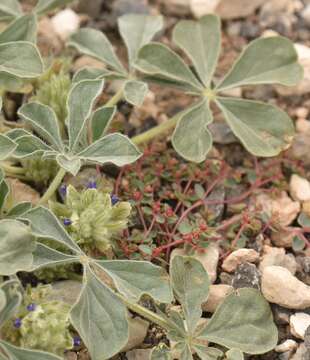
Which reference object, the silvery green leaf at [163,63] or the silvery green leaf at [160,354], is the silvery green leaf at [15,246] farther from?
the silvery green leaf at [163,63]

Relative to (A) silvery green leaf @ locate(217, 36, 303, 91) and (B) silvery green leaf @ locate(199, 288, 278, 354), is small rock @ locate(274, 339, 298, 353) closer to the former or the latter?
(B) silvery green leaf @ locate(199, 288, 278, 354)

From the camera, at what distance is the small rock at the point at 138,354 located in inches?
80.6

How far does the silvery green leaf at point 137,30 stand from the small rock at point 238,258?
776mm

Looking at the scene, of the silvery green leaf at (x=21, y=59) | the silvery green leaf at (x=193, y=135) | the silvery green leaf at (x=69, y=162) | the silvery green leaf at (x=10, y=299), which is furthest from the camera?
the silvery green leaf at (x=193, y=135)

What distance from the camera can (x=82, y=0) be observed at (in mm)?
3051

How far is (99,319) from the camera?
6.29ft

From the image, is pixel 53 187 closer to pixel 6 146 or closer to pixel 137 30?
pixel 6 146

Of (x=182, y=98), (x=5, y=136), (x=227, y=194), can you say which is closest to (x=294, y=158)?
(x=227, y=194)

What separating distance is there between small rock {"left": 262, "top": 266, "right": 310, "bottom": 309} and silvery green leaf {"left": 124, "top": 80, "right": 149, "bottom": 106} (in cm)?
64

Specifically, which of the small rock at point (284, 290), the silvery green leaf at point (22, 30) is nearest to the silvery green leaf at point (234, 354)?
the small rock at point (284, 290)

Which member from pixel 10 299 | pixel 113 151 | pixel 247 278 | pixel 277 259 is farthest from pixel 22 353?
pixel 277 259

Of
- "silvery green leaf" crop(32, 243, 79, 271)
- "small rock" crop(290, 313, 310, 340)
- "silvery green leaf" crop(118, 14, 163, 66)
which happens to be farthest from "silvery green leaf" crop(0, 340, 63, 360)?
"silvery green leaf" crop(118, 14, 163, 66)

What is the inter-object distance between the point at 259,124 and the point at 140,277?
741 mm

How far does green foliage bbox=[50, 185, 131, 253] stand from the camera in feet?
6.62
